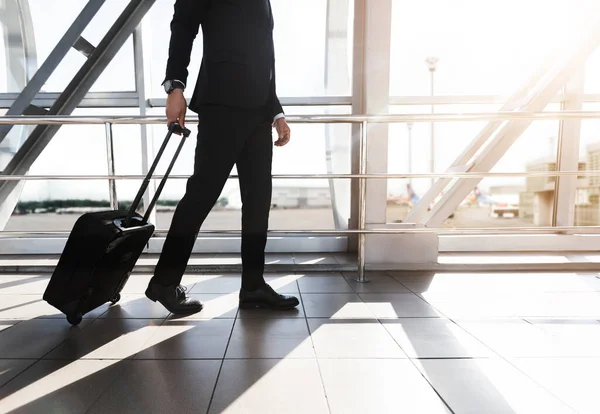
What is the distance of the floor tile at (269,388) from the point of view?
69 cm

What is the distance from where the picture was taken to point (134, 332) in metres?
1.09

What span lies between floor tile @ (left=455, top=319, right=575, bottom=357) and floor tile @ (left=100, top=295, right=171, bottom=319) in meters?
1.02

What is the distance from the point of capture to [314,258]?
2.30m

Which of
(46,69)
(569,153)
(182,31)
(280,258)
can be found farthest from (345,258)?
(46,69)

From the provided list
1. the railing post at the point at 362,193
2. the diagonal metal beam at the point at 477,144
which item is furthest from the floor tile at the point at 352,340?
the diagonal metal beam at the point at 477,144

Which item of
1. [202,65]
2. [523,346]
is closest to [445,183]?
[523,346]

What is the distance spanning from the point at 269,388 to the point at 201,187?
2.13 feet

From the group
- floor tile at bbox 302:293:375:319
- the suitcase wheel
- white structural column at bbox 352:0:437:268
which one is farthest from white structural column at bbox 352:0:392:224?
the suitcase wheel

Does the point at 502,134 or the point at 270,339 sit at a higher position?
the point at 502,134

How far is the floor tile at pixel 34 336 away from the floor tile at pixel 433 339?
0.98 metres

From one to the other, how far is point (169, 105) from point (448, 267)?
1603 mm

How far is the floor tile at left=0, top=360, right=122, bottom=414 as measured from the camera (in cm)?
70

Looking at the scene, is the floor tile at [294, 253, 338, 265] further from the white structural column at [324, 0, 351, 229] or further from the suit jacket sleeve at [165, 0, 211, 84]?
the suit jacket sleeve at [165, 0, 211, 84]

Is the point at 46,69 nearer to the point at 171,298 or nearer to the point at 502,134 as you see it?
the point at 171,298
